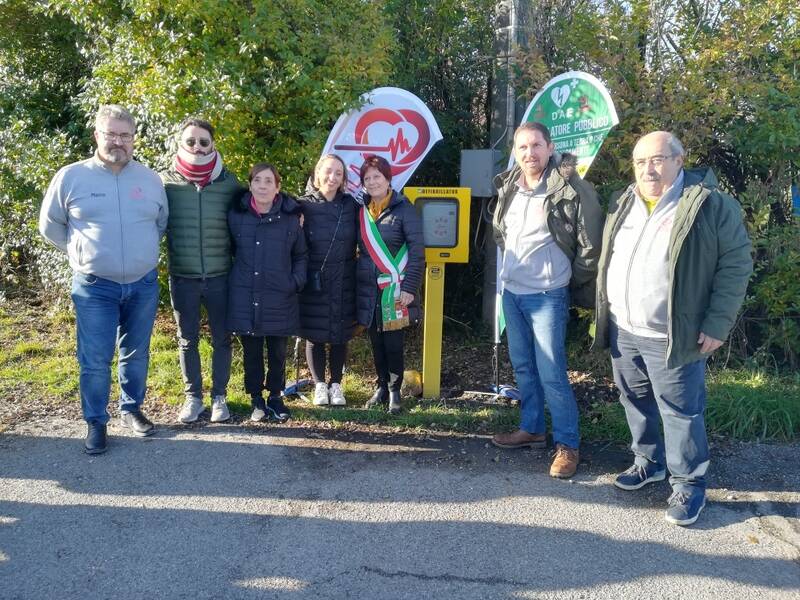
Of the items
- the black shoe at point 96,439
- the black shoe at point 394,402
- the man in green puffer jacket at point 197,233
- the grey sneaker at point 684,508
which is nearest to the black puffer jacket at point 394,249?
the black shoe at point 394,402

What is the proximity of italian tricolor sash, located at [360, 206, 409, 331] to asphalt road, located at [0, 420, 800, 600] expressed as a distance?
0.82 meters

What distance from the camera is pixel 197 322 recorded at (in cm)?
480

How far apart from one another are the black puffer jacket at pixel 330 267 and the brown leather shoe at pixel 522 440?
52.4 inches

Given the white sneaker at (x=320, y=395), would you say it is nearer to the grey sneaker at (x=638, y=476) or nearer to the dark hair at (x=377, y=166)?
the dark hair at (x=377, y=166)

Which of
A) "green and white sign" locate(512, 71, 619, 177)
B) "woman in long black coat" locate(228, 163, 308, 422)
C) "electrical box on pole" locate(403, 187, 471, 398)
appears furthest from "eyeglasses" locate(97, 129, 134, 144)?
"green and white sign" locate(512, 71, 619, 177)

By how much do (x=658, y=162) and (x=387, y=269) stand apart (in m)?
1.95

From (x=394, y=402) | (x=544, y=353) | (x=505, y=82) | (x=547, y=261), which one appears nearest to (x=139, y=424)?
(x=394, y=402)

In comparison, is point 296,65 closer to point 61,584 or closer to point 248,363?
point 248,363

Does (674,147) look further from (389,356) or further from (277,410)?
(277,410)

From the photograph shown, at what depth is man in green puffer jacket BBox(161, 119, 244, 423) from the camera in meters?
4.50

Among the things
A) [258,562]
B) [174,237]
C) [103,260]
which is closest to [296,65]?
[174,237]

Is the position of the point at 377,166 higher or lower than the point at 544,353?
higher

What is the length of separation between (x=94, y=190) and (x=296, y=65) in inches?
66.7

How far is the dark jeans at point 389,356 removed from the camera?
503 centimetres
